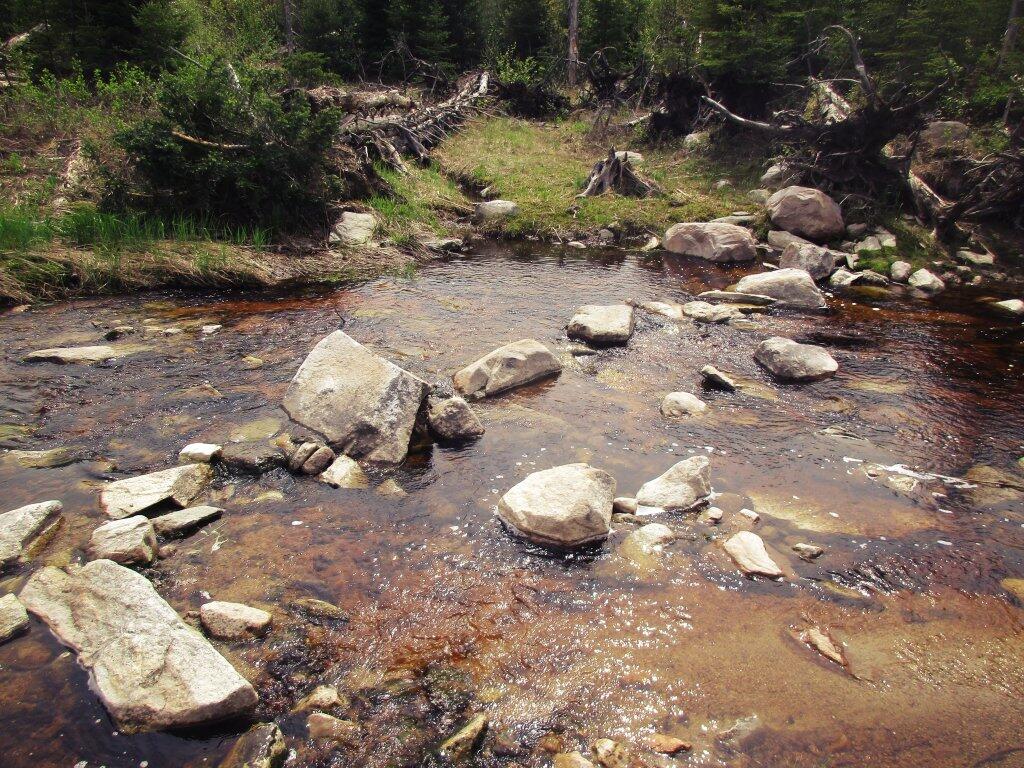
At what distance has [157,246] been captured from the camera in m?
9.05

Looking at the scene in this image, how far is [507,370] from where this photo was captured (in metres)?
6.16

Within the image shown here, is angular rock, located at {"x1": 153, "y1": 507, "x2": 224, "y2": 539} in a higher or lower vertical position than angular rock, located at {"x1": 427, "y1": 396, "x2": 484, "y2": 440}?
lower

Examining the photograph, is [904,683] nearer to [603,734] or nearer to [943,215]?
[603,734]

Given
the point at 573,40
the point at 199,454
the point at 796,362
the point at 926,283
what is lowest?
the point at 199,454

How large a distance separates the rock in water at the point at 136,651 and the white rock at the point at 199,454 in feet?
4.54

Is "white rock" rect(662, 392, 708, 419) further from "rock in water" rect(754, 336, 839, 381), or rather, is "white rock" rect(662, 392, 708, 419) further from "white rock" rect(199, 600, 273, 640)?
"white rock" rect(199, 600, 273, 640)

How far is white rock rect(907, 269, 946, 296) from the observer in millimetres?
10070

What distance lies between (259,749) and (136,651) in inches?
30.9

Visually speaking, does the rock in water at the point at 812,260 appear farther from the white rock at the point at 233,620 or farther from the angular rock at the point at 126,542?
the angular rock at the point at 126,542

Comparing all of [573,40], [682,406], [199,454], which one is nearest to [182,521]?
[199,454]

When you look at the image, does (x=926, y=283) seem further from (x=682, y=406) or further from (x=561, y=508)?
(x=561, y=508)

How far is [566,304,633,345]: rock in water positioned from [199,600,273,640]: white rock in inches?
201

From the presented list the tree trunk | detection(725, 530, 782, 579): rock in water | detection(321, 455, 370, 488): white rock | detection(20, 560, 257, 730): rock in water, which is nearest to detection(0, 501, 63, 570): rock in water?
detection(20, 560, 257, 730): rock in water

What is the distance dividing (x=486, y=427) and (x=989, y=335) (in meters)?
7.27
